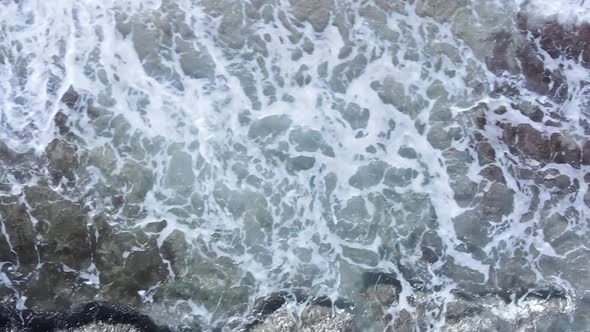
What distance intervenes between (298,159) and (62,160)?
409 centimetres

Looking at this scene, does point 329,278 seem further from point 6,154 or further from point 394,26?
point 6,154

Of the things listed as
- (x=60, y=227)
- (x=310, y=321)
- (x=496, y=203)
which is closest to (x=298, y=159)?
(x=310, y=321)

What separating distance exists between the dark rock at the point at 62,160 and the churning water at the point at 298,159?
1.5 inches

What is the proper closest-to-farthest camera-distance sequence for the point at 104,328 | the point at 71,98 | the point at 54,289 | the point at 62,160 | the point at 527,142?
the point at 104,328 < the point at 54,289 < the point at 62,160 < the point at 71,98 < the point at 527,142

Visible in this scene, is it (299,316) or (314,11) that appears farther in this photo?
(314,11)

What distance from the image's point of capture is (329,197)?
929 cm

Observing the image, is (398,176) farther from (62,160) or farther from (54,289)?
(54,289)

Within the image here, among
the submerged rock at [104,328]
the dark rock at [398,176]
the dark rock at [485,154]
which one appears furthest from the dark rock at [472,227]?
the submerged rock at [104,328]

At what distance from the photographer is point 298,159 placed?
9336mm

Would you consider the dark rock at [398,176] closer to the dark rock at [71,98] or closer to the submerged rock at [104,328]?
the submerged rock at [104,328]

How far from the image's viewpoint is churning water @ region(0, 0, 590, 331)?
354 inches

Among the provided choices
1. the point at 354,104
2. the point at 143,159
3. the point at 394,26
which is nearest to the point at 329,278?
the point at 354,104

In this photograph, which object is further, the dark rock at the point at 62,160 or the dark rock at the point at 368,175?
the dark rock at the point at 368,175

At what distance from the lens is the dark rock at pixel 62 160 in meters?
9.04
